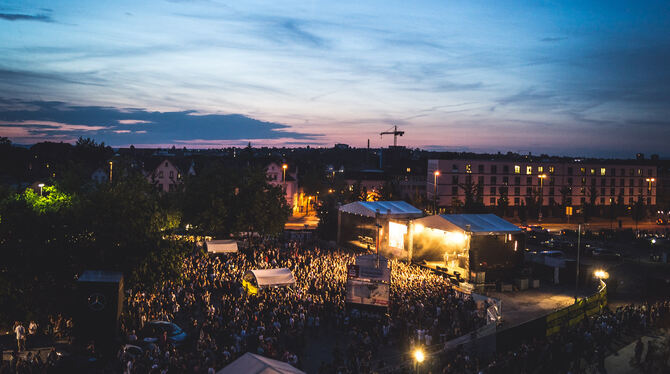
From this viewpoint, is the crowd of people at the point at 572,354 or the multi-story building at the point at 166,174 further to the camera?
the multi-story building at the point at 166,174

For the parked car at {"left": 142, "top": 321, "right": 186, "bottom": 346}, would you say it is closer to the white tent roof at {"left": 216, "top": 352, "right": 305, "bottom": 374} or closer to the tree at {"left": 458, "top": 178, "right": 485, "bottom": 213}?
the white tent roof at {"left": 216, "top": 352, "right": 305, "bottom": 374}

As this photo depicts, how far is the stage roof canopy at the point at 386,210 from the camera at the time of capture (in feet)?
112

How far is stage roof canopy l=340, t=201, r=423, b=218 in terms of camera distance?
1345 inches

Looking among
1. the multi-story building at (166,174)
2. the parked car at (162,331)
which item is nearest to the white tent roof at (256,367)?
the parked car at (162,331)

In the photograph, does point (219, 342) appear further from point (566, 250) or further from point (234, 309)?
point (566, 250)

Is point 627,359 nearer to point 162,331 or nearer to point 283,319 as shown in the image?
point 283,319

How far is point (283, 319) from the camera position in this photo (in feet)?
59.3

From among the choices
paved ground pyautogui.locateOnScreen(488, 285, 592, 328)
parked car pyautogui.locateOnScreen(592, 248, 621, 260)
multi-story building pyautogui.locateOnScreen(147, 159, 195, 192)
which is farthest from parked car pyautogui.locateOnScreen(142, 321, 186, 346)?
multi-story building pyautogui.locateOnScreen(147, 159, 195, 192)

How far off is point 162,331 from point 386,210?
821 inches

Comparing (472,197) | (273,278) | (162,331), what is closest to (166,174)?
(472,197)

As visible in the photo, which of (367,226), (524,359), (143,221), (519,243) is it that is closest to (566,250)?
(519,243)

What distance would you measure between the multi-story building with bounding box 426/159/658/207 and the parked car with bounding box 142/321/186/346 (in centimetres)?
5334

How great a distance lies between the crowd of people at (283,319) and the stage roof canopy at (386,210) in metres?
9.29

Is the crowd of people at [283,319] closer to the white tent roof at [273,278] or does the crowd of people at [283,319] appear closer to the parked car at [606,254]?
the white tent roof at [273,278]
